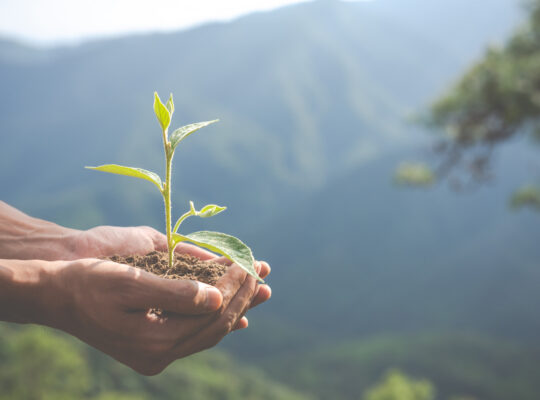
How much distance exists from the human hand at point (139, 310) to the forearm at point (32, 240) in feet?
1.91

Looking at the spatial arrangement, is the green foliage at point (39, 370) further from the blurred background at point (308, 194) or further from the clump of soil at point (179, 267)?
the clump of soil at point (179, 267)

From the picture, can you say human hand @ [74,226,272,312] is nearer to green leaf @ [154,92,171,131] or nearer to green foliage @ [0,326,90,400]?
green leaf @ [154,92,171,131]

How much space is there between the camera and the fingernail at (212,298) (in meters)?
1.63

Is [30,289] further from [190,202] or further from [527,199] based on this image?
[527,199]

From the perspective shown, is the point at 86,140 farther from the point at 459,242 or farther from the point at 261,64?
the point at 459,242

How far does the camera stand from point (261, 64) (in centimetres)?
16838

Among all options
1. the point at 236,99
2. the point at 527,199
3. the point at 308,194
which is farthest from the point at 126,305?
the point at 236,99

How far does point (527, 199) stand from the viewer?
9242 millimetres

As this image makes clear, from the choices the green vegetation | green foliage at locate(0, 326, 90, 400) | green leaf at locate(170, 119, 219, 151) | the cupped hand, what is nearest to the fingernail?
green leaf at locate(170, 119, 219, 151)

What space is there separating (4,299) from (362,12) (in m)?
213

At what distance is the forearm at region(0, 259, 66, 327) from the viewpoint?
64.7 inches

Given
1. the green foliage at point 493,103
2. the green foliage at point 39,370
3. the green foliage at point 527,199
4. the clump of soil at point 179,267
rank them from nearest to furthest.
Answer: the clump of soil at point 179,267 < the green foliage at point 493,103 < the green foliage at point 527,199 < the green foliage at point 39,370

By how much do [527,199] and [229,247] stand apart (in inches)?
379

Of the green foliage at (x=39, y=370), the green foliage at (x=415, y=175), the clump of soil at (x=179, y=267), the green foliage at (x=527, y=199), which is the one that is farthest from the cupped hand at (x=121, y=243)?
the green foliage at (x=39, y=370)
